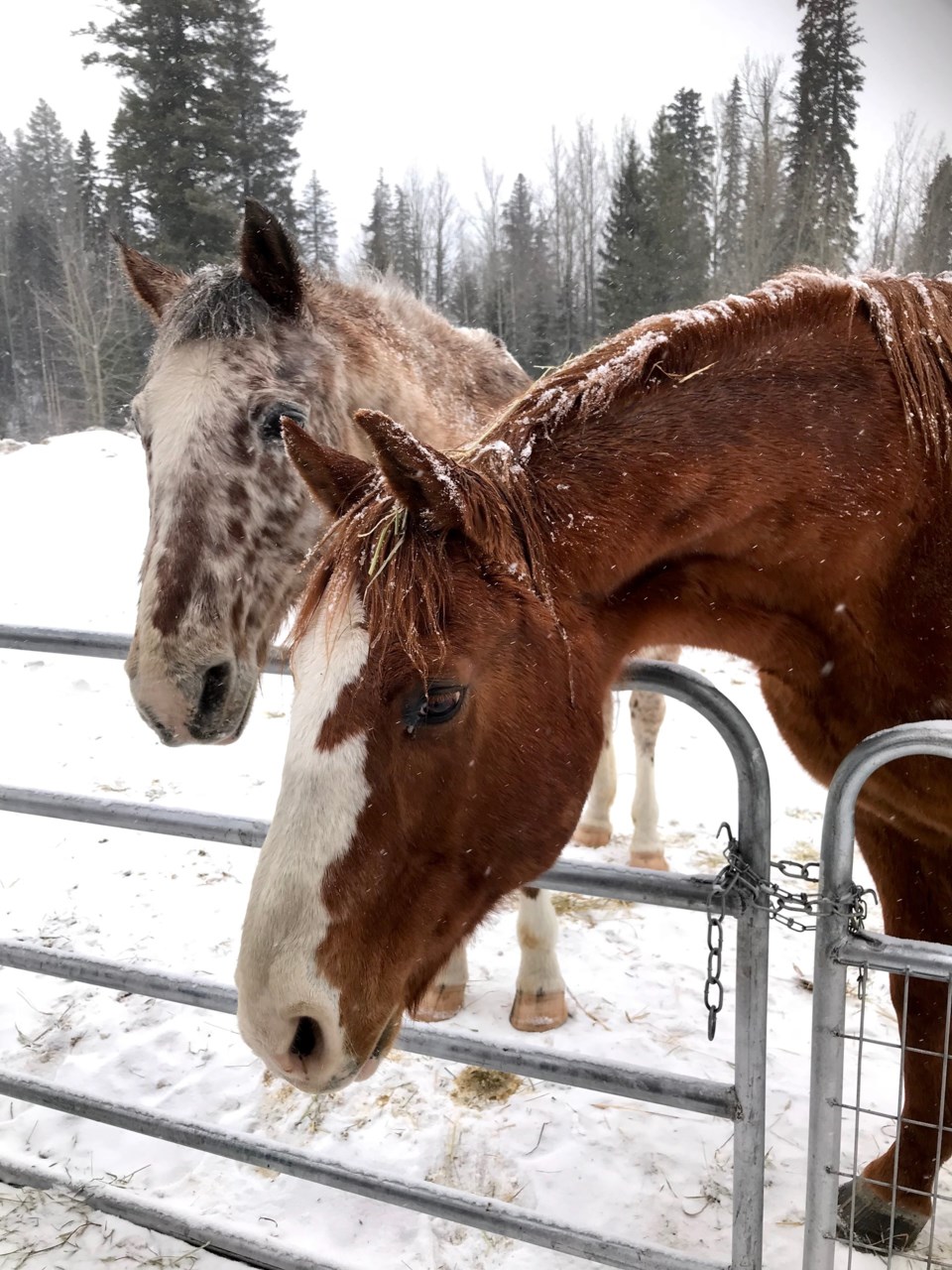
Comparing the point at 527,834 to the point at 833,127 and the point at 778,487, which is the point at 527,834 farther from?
the point at 833,127

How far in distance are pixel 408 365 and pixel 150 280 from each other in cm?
106

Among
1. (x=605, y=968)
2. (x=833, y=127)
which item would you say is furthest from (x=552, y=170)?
(x=605, y=968)

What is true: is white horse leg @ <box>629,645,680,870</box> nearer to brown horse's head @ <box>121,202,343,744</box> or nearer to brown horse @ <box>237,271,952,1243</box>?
brown horse's head @ <box>121,202,343,744</box>

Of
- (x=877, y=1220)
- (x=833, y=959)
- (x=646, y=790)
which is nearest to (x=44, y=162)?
(x=646, y=790)

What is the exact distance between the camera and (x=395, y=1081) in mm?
2713

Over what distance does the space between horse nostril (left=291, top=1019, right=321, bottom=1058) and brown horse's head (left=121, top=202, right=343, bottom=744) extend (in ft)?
4.23

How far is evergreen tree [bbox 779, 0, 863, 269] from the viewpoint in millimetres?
14039

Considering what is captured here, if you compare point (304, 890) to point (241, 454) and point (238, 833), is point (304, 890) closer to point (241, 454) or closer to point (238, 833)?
point (238, 833)

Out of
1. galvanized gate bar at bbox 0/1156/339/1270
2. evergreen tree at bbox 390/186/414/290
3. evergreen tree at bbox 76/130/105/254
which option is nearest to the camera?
galvanized gate bar at bbox 0/1156/339/1270

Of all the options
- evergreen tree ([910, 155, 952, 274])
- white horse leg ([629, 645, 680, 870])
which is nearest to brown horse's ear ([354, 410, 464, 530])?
white horse leg ([629, 645, 680, 870])

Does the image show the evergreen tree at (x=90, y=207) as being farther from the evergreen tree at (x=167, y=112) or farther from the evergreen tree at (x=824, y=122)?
the evergreen tree at (x=824, y=122)

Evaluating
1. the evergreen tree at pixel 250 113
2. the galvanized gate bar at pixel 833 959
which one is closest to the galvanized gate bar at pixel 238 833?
the galvanized gate bar at pixel 833 959

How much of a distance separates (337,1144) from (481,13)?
50195 millimetres

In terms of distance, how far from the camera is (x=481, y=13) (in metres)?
39.9
